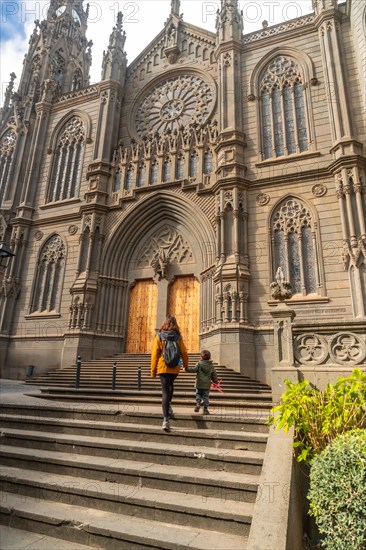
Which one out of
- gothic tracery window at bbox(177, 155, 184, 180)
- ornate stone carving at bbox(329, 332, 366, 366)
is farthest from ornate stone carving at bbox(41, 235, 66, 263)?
ornate stone carving at bbox(329, 332, 366, 366)

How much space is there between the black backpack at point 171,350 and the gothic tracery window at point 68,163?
1563cm

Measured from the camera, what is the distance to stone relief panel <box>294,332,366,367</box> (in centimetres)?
579

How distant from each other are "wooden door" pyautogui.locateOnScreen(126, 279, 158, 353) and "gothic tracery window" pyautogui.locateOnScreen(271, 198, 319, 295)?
6175 mm

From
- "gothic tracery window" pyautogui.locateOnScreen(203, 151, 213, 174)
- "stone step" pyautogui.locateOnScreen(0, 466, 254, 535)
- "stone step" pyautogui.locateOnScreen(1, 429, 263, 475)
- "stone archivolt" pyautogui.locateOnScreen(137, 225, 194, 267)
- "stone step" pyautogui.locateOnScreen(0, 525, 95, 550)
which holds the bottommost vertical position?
"stone step" pyautogui.locateOnScreen(0, 525, 95, 550)

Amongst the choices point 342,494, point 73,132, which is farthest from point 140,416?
point 73,132

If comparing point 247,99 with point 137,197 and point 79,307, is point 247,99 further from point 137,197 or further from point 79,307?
point 79,307

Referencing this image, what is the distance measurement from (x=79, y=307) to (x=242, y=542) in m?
13.8

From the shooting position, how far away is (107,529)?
3.76 m

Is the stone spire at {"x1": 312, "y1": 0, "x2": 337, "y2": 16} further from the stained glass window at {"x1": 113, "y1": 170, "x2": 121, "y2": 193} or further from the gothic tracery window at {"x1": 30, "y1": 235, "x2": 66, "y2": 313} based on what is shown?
the gothic tracery window at {"x1": 30, "y1": 235, "x2": 66, "y2": 313}

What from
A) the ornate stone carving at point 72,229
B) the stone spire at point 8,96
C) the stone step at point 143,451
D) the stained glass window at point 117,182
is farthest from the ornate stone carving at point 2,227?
the stone step at point 143,451

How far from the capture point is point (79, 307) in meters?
16.1

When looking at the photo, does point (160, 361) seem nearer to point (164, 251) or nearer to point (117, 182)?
point (164, 251)

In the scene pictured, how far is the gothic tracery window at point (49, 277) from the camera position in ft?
58.9

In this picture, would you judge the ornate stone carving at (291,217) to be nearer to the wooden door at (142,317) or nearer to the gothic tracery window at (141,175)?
the wooden door at (142,317)
